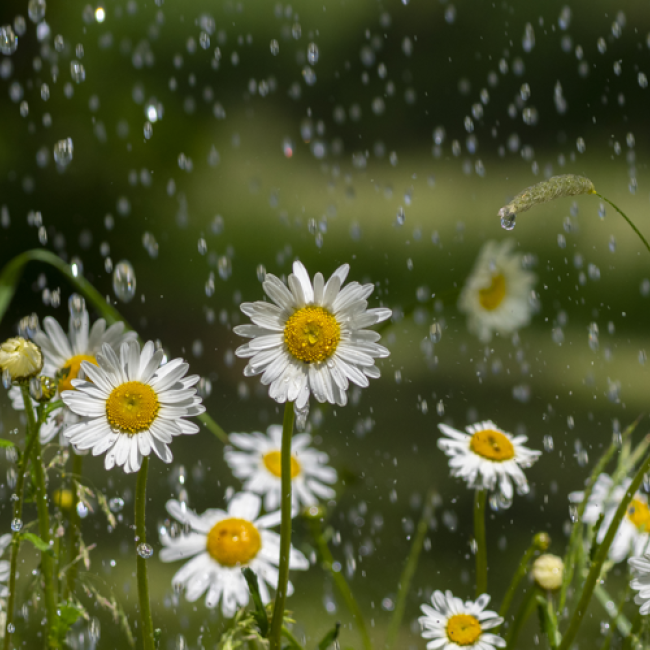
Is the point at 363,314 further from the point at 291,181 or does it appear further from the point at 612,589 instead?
the point at 291,181

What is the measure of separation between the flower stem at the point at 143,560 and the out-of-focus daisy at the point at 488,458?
0.14 metres

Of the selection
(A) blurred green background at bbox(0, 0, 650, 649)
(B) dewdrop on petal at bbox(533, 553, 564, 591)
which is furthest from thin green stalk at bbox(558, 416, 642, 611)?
(A) blurred green background at bbox(0, 0, 650, 649)

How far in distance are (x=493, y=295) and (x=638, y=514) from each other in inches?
6.9

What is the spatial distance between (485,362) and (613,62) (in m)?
0.44

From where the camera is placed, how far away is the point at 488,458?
0.33 metres

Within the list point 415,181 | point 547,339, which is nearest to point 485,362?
point 547,339

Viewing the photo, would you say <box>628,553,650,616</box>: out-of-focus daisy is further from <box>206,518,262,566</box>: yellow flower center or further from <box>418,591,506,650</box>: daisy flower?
<box>206,518,262,566</box>: yellow flower center

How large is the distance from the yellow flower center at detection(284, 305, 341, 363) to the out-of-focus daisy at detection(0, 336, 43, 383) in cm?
8

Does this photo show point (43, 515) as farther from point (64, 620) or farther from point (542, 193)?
point (542, 193)

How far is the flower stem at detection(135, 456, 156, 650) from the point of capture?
0.22 metres

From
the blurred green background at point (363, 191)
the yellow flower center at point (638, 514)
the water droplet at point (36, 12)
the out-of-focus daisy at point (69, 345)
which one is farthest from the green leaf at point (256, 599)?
the water droplet at point (36, 12)

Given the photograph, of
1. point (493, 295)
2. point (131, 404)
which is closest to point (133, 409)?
point (131, 404)

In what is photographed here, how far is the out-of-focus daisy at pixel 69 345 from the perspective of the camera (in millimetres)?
304

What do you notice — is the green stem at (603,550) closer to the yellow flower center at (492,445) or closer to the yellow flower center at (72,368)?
the yellow flower center at (492,445)
